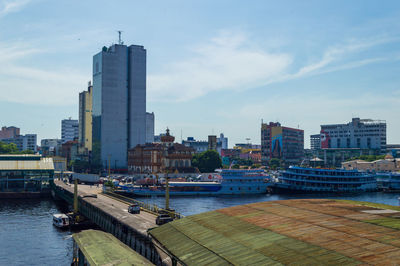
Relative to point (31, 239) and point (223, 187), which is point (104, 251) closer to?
point (31, 239)

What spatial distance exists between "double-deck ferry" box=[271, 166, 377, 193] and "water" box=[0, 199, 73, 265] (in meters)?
99.6

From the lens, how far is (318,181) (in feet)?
573

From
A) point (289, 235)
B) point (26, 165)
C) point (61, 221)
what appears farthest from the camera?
point (26, 165)

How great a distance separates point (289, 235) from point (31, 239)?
198ft

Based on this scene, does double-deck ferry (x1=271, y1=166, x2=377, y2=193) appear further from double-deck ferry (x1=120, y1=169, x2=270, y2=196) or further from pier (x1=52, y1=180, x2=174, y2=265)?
pier (x1=52, y1=180, x2=174, y2=265)

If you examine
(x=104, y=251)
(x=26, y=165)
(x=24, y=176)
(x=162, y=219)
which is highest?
(x=26, y=165)

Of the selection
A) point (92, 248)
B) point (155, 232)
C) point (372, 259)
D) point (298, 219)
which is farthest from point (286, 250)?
point (92, 248)

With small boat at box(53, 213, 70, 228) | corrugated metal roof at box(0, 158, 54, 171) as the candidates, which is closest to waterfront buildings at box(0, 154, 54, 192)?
corrugated metal roof at box(0, 158, 54, 171)

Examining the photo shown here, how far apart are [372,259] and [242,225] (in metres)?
15.5

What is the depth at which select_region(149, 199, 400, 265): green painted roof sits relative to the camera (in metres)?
28.8

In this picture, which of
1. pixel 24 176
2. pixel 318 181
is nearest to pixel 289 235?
pixel 24 176

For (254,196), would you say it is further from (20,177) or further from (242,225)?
(242,225)

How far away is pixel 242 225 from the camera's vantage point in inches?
1591

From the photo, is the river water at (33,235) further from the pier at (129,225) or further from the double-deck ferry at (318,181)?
the double-deck ferry at (318,181)
